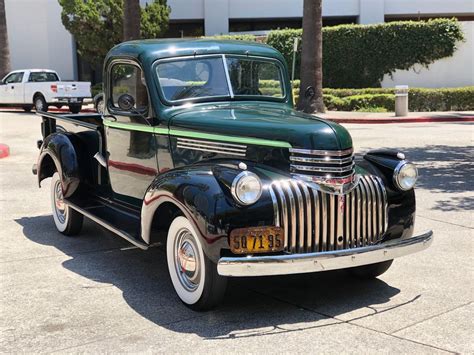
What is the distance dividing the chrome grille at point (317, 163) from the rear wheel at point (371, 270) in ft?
3.53

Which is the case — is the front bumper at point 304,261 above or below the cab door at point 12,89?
below

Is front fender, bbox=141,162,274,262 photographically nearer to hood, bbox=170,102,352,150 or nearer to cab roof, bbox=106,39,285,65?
hood, bbox=170,102,352,150

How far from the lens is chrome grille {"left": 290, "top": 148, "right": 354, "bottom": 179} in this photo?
4.55 m

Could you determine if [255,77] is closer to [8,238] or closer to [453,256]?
[453,256]

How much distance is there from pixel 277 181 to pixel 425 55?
24387 millimetres

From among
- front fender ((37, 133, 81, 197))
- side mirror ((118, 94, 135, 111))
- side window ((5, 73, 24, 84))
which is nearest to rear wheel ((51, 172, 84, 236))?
front fender ((37, 133, 81, 197))

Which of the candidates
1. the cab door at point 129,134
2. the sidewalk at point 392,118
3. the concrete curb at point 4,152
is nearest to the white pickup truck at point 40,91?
the sidewalk at point 392,118

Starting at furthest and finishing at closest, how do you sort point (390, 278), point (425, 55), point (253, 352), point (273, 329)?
point (425, 55), point (390, 278), point (273, 329), point (253, 352)

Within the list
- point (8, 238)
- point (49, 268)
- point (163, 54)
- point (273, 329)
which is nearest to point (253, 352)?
point (273, 329)

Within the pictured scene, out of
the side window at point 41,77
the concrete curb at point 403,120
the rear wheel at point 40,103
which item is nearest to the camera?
the concrete curb at point 403,120

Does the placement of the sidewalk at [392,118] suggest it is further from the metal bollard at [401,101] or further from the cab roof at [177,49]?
the cab roof at [177,49]

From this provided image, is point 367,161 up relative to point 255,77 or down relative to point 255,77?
down

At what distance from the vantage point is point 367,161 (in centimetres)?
541

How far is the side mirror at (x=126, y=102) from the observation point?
5676 mm
